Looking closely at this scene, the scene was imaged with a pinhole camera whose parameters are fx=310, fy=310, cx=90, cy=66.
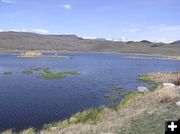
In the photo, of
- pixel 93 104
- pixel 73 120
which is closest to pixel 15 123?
pixel 73 120

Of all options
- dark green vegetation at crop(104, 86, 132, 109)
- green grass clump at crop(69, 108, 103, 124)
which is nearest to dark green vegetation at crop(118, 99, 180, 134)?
green grass clump at crop(69, 108, 103, 124)

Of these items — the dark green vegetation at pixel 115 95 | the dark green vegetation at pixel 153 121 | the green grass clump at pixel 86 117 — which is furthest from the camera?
the dark green vegetation at pixel 115 95

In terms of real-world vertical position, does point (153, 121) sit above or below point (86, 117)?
above

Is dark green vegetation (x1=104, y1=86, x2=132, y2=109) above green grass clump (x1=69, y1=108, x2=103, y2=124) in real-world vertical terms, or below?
below

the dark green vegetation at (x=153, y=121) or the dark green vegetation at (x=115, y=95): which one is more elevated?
the dark green vegetation at (x=153, y=121)

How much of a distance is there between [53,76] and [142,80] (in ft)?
44.9

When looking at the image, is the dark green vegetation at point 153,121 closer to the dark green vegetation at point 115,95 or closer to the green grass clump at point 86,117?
→ the green grass clump at point 86,117

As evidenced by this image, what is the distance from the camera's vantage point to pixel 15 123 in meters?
21.0

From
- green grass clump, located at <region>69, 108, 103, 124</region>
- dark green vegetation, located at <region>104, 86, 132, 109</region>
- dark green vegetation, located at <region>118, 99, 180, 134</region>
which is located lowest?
dark green vegetation, located at <region>104, 86, 132, 109</region>

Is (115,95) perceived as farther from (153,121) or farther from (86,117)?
(153,121)

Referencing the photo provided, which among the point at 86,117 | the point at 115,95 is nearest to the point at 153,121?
the point at 86,117

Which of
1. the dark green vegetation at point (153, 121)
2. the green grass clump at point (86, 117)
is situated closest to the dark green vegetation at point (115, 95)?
the green grass clump at point (86, 117)

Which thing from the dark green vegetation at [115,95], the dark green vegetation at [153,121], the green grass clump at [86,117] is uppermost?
the dark green vegetation at [153,121]

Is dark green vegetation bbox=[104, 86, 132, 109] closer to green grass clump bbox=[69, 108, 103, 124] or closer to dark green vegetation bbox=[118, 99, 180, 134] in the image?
green grass clump bbox=[69, 108, 103, 124]
